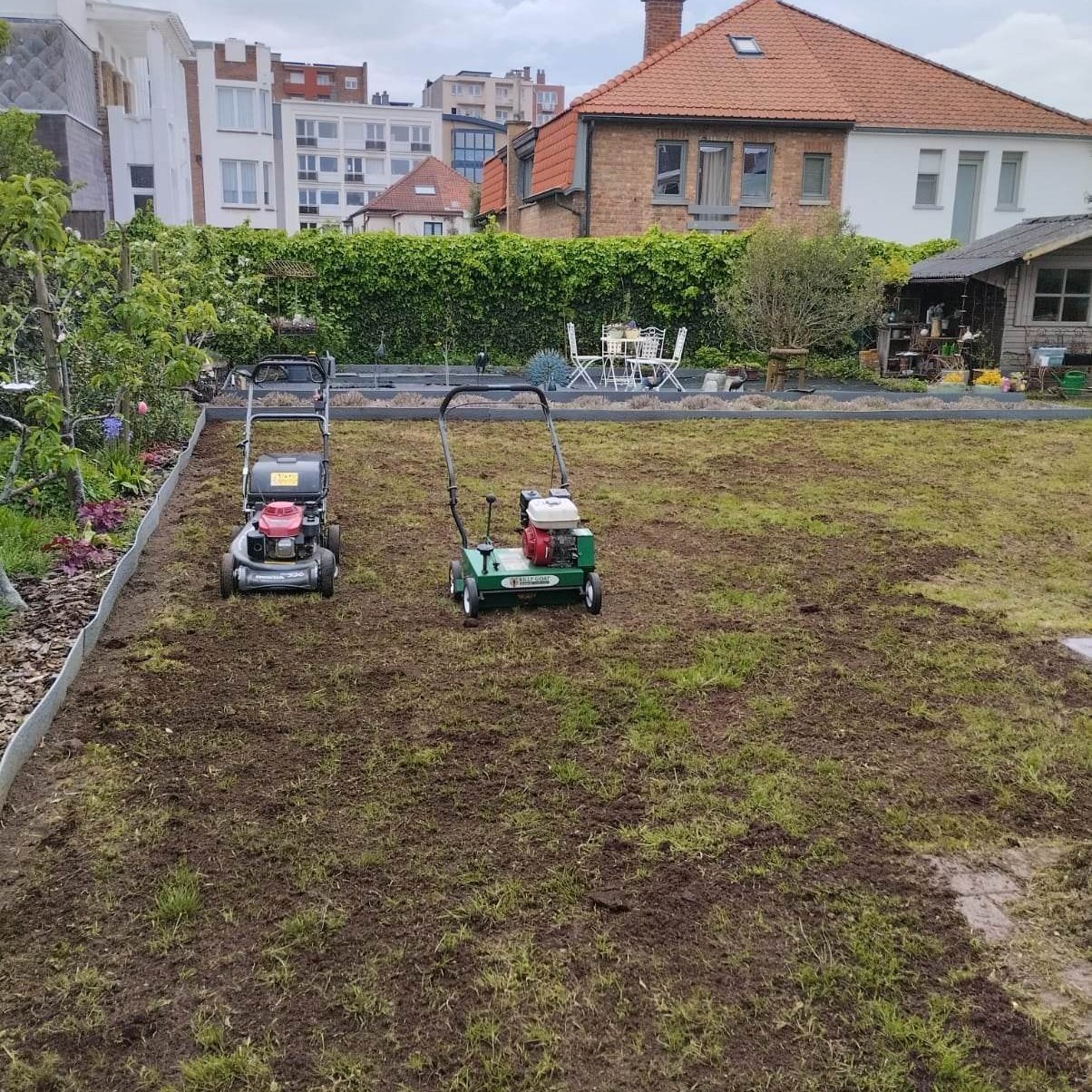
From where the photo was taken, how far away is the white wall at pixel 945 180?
2414 cm

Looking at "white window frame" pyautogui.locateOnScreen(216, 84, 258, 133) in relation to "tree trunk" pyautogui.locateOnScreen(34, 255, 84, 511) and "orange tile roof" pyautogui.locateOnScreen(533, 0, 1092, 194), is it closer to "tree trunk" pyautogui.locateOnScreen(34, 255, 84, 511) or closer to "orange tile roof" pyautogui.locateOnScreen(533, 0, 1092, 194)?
"orange tile roof" pyautogui.locateOnScreen(533, 0, 1092, 194)

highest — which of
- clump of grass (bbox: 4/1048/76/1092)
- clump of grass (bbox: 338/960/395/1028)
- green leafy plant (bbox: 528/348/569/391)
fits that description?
green leafy plant (bbox: 528/348/569/391)

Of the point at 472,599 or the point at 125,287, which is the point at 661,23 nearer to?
the point at 125,287

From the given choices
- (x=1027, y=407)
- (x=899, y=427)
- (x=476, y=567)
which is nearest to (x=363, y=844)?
(x=476, y=567)

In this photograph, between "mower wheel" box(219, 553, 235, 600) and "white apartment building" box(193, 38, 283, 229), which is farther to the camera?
"white apartment building" box(193, 38, 283, 229)

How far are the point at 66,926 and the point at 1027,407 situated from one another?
14.0 m

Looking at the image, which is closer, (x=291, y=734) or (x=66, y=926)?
(x=66, y=926)

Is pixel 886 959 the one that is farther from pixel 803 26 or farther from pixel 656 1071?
pixel 803 26

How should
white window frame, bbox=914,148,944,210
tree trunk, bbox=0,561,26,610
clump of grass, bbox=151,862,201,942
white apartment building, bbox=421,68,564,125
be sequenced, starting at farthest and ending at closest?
white apartment building, bbox=421,68,564,125 < white window frame, bbox=914,148,944,210 < tree trunk, bbox=0,561,26,610 < clump of grass, bbox=151,862,201,942

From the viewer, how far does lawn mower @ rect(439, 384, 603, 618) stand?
219 inches

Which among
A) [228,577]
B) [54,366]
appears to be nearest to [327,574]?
[228,577]

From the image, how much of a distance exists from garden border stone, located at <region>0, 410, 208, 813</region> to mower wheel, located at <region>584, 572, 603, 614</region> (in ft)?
8.55

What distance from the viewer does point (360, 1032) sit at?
2.61 meters

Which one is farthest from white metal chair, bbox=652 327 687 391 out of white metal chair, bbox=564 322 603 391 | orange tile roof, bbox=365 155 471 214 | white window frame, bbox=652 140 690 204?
orange tile roof, bbox=365 155 471 214
